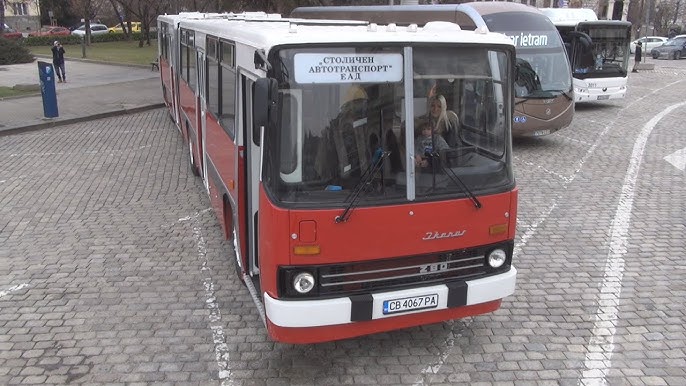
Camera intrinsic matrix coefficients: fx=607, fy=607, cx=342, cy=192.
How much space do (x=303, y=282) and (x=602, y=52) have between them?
17.3m

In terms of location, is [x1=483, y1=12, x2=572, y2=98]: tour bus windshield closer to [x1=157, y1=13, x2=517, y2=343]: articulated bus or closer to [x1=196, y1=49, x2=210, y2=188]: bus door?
[x1=196, y1=49, x2=210, y2=188]: bus door

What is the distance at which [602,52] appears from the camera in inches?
740

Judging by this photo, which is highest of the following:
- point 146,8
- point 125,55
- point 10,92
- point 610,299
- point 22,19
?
point 146,8

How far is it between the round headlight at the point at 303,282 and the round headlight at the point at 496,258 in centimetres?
156

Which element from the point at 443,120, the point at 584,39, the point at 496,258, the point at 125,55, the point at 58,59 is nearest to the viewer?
the point at 443,120

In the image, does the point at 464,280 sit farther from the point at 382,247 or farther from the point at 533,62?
the point at 533,62

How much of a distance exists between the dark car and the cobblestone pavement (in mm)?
40393

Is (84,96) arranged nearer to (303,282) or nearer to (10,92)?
(10,92)

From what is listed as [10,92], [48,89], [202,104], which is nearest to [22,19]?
[10,92]

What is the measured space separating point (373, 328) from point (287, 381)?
2.71 ft

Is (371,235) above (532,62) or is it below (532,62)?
below

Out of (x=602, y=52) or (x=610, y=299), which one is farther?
(x=602, y=52)

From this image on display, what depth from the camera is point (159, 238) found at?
316 inches

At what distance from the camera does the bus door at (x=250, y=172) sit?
4.93m
